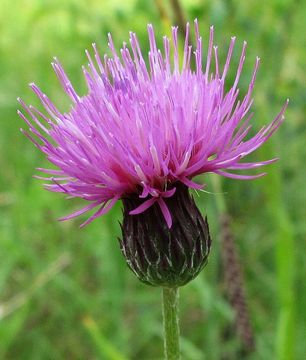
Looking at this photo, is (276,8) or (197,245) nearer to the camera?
(197,245)

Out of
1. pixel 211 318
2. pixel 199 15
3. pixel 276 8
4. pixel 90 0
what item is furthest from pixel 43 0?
pixel 211 318

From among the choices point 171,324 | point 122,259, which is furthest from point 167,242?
point 122,259

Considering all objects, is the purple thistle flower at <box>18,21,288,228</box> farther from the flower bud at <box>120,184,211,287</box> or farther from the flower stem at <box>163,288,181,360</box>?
the flower stem at <box>163,288,181,360</box>

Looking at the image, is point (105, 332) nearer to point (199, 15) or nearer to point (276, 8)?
point (199, 15)

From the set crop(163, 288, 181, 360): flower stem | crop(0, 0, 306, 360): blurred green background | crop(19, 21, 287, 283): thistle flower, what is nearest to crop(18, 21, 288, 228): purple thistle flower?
crop(19, 21, 287, 283): thistle flower

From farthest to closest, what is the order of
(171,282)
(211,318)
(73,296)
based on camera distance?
(73,296) → (211,318) → (171,282)

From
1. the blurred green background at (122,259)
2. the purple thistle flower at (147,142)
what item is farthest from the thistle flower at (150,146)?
the blurred green background at (122,259)

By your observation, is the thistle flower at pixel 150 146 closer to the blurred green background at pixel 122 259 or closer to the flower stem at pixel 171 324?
the flower stem at pixel 171 324

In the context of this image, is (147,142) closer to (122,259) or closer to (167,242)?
(167,242)
